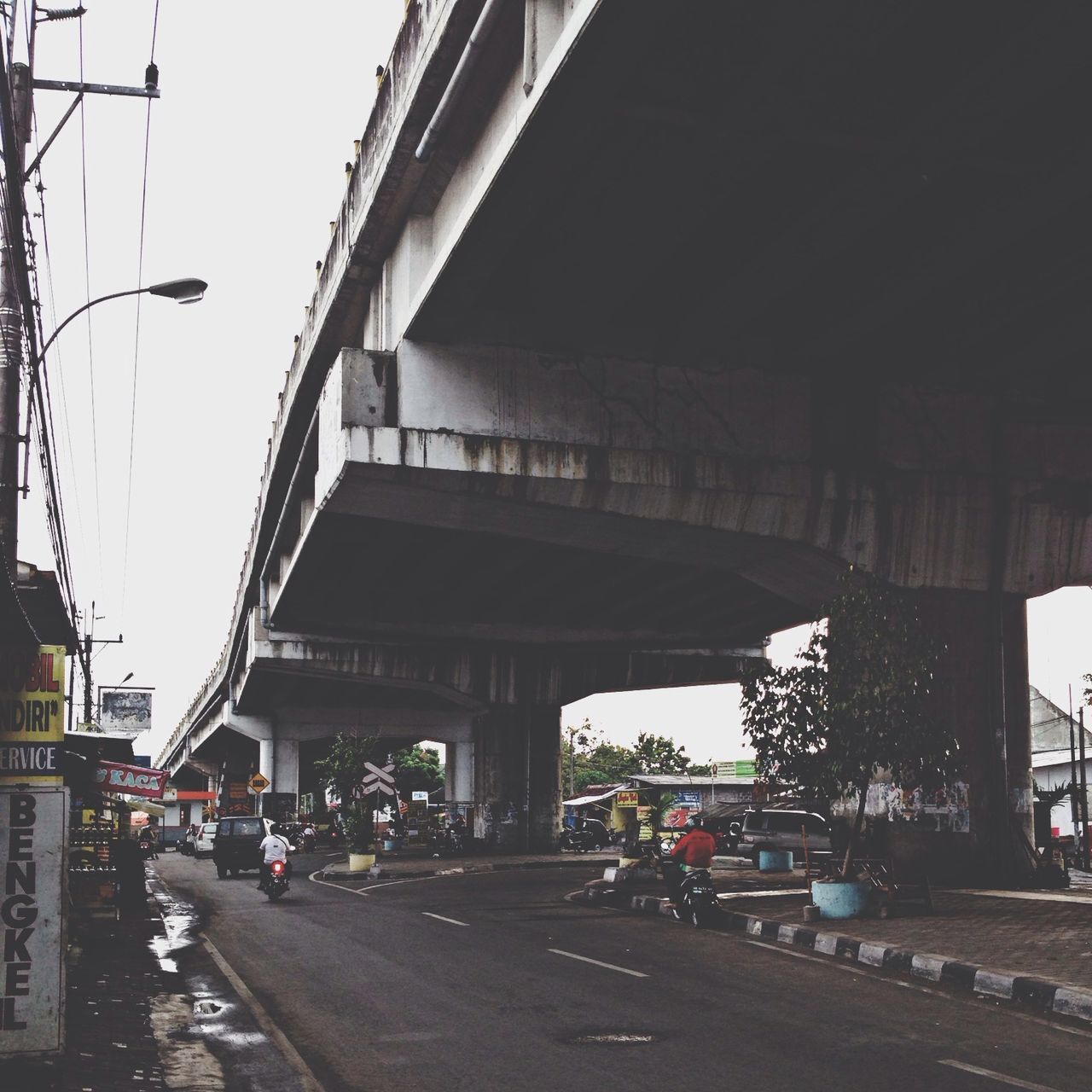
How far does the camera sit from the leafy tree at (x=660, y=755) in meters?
114

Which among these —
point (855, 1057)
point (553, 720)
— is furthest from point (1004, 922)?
point (553, 720)

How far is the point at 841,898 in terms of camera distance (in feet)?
57.6

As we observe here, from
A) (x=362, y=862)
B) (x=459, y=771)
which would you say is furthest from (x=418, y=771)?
(x=362, y=862)

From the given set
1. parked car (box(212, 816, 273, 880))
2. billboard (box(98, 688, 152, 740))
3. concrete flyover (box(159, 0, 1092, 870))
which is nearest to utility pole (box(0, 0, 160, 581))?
concrete flyover (box(159, 0, 1092, 870))

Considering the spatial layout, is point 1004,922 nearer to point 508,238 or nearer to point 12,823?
point 508,238

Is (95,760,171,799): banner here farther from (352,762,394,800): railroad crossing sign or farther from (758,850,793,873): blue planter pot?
(352,762,394,800): railroad crossing sign

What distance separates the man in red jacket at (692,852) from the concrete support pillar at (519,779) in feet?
99.4

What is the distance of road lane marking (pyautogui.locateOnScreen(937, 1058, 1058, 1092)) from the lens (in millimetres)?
7660

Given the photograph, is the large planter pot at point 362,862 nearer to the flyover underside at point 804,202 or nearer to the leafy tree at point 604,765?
the flyover underside at point 804,202

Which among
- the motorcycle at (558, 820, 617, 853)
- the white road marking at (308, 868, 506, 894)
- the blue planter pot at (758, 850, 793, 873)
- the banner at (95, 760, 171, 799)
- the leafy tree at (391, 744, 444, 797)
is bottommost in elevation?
the leafy tree at (391, 744, 444, 797)

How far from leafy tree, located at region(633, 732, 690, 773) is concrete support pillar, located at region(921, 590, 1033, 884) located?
91747 millimetres

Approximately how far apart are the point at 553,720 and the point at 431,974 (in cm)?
3733

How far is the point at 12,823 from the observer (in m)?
7.90

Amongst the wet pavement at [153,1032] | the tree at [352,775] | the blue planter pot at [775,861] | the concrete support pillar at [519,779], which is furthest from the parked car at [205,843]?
the wet pavement at [153,1032]
